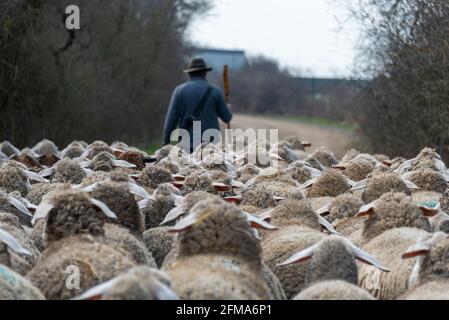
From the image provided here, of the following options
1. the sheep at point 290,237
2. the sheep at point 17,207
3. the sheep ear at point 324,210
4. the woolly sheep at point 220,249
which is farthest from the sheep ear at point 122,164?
the woolly sheep at point 220,249

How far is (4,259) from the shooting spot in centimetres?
525

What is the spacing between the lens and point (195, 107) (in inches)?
508

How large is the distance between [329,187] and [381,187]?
116cm

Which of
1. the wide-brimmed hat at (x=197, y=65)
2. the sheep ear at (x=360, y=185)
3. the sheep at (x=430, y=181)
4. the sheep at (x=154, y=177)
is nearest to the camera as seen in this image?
the sheep ear at (x=360, y=185)

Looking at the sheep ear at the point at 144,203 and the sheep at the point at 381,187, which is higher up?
the sheep at the point at 381,187

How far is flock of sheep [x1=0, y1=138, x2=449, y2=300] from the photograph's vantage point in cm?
422

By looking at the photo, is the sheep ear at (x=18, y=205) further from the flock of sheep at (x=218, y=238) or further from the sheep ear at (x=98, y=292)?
the sheep ear at (x=98, y=292)

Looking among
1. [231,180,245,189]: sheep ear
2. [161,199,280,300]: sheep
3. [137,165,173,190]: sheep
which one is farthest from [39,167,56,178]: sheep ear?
[161,199,280,300]: sheep

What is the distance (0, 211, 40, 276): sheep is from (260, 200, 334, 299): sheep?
50.5 inches

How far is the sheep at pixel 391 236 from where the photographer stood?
17.6 feet

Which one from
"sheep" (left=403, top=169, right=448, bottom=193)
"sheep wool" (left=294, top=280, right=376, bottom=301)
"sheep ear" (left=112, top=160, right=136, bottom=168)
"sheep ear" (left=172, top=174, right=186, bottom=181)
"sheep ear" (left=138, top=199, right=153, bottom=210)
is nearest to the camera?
"sheep wool" (left=294, top=280, right=376, bottom=301)

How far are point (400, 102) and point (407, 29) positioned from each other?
290 cm

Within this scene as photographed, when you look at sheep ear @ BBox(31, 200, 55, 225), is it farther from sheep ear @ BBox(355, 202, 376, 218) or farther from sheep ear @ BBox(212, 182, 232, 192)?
sheep ear @ BBox(212, 182, 232, 192)
